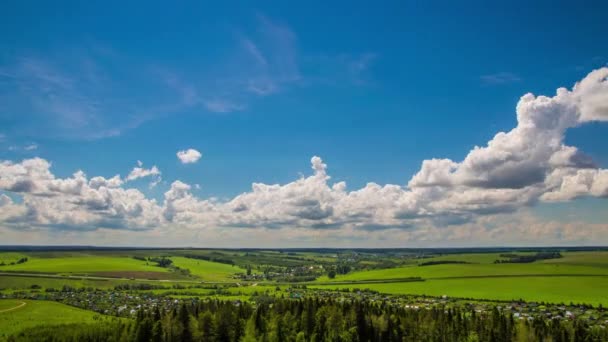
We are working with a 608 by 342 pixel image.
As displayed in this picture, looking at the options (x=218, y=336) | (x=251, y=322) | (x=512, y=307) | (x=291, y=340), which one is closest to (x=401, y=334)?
(x=291, y=340)

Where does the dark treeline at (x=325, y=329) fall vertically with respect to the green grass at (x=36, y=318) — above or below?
above

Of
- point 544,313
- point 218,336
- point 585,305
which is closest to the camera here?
point 218,336

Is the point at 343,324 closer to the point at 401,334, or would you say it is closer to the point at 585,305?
the point at 401,334

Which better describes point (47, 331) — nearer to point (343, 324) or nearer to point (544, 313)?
point (343, 324)

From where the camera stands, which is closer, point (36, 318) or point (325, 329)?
point (325, 329)

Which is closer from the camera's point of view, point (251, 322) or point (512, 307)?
point (251, 322)

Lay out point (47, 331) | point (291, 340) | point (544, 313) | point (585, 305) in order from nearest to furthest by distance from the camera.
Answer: point (291, 340)
point (47, 331)
point (544, 313)
point (585, 305)

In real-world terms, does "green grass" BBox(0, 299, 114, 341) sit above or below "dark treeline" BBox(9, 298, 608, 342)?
below

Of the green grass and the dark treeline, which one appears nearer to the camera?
the dark treeline

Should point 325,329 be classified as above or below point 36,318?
above

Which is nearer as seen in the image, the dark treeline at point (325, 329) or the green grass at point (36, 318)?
the dark treeline at point (325, 329)
